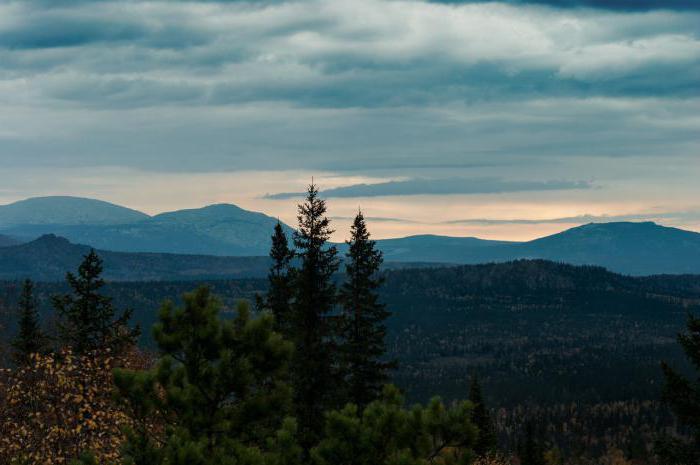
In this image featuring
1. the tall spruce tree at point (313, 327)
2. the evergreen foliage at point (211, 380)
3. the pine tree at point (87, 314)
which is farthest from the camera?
the pine tree at point (87, 314)

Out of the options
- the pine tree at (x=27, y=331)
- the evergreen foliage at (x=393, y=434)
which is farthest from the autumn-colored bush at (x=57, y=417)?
the pine tree at (x=27, y=331)

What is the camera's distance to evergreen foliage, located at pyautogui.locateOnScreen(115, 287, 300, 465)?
21203 millimetres

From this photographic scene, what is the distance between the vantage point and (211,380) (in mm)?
21766

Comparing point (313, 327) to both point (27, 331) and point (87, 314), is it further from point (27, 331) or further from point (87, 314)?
point (27, 331)

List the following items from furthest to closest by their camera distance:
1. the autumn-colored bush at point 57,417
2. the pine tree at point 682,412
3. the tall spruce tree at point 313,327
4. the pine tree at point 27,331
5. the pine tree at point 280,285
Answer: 1. the pine tree at point 27,331
2. the pine tree at point 280,285
3. the tall spruce tree at point 313,327
4. the pine tree at point 682,412
5. the autumn-colored bush at point 57,417

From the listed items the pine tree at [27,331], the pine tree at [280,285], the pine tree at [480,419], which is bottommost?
the pine tree at [480,419]

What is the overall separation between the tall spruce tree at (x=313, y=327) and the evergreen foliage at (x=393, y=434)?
14.3 metres

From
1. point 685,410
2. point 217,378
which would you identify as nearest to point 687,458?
point 685,410

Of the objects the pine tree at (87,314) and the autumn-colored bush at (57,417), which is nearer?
the autumn-colored bush at (57,417)

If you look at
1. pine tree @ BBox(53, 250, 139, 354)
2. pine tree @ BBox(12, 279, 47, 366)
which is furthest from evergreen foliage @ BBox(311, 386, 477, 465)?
pine tree @ BBox(12, 279, 47, 366)

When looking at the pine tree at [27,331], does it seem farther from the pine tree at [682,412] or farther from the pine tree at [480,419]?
the pine tree at [682,412]

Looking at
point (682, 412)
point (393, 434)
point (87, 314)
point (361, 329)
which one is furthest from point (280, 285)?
point (682, 412)

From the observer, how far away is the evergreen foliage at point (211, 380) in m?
21.2

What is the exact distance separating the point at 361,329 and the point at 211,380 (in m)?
20.1
